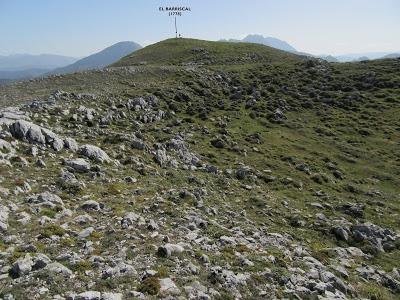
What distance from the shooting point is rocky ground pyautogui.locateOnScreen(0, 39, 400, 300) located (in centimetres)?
1595

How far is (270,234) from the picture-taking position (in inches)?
931

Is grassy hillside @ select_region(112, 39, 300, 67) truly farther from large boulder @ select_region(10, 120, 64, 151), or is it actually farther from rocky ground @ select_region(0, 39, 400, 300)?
large boulder @ select_region(10, 120, 64, 151)

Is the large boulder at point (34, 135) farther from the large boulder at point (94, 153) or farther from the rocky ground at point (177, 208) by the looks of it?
the large boulder at point (94, 153)

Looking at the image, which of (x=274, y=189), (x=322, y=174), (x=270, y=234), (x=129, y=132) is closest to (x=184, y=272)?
(x=270, y=234)

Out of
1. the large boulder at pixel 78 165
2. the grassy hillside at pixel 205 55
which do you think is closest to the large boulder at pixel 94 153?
the large boulder at pixel 78 165

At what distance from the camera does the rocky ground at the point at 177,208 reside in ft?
52.3

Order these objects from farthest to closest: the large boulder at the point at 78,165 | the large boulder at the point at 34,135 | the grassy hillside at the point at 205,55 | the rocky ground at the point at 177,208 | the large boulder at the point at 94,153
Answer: the grassy hillside at the point at 205,55 → the large boulder at the point at 94,153 → the large boulder at the point at 34,135 → the large boulder at the point at 78,165 → the rocky ground at the point at 177,208

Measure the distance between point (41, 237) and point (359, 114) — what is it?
198 feet

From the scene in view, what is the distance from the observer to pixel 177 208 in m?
23.9

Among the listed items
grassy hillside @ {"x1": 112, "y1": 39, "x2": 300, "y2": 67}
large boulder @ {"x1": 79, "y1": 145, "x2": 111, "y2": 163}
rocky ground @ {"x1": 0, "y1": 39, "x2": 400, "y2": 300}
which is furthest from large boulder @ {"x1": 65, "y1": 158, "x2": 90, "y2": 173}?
grassy hillside @ {"x1": 112, "y1": 39, "x2": 300, "y2": 67}

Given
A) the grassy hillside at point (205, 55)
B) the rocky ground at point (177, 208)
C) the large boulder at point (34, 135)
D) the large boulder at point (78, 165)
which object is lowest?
the rocky ground at point (177, 208)

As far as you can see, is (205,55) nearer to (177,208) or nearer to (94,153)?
(94,153)

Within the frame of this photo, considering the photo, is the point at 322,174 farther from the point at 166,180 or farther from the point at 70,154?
the point at 70,154

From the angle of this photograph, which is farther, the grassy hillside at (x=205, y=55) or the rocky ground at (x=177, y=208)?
the grassy hillside at (x=205, y=55)
